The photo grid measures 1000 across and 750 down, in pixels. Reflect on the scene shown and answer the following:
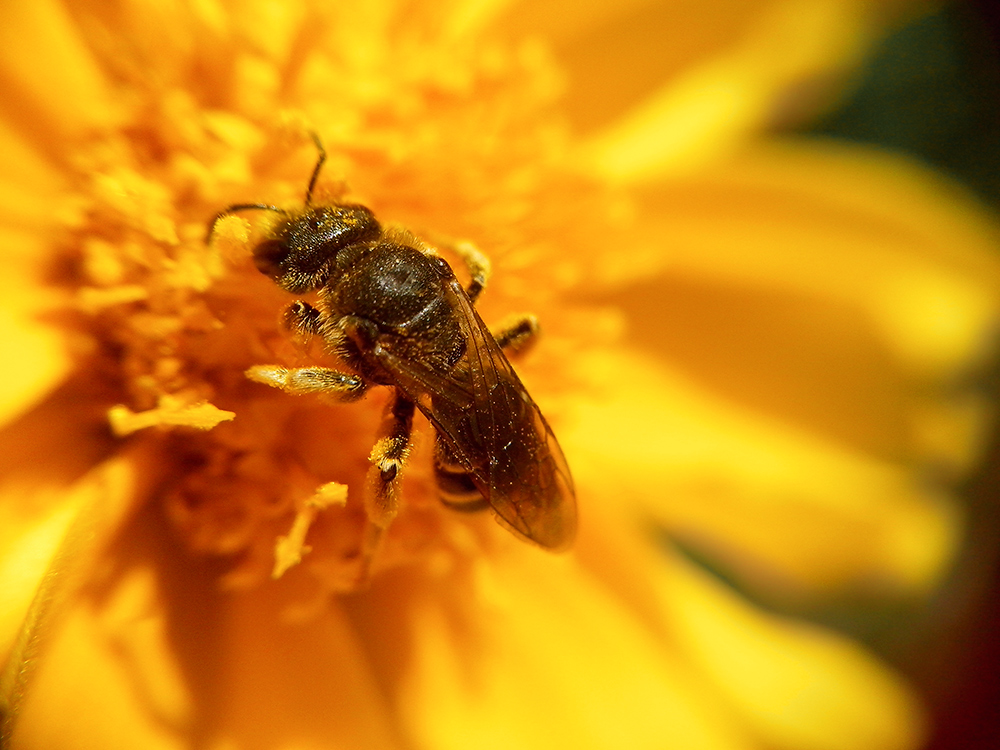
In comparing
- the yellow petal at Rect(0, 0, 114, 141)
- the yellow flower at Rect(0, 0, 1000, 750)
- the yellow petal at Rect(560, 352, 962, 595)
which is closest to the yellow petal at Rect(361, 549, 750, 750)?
the yellow flower at Rect(0, 0, 1000, 750)

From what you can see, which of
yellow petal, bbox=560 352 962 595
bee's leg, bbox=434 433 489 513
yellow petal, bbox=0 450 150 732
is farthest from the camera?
yellow petal, bbox=560 352 962 595

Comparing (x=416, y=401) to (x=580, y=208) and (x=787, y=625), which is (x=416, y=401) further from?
(x=787, y=625)

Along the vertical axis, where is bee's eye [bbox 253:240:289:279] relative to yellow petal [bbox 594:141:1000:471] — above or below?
below

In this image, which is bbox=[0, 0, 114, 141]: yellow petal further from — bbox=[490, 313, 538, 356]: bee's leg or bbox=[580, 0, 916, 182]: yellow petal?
bbox=[580, 0, 916, 182]: yellow petal

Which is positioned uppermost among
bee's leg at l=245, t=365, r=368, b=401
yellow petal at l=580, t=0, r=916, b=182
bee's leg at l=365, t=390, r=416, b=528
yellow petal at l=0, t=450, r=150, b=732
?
yellow petal at l=580, t=0, r=916, b=182

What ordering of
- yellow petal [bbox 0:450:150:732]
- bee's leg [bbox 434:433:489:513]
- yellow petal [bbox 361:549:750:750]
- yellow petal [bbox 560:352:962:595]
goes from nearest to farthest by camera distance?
1. yellow petal [bbox 0:450:150:732]
2. bee's leg [bbox 434:433:489:513]
3. yellow petal [bbox 361:549:750:750]
4. yellow petal [bbox 560:352:962:595]

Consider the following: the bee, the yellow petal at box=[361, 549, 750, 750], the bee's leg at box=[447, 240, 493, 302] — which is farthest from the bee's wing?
the yellow petal at box=[361, 549, 750, 750]

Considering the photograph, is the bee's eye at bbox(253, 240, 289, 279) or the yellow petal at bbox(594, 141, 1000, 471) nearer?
the bee's eye at bbox(253, 240, 289, 279)
